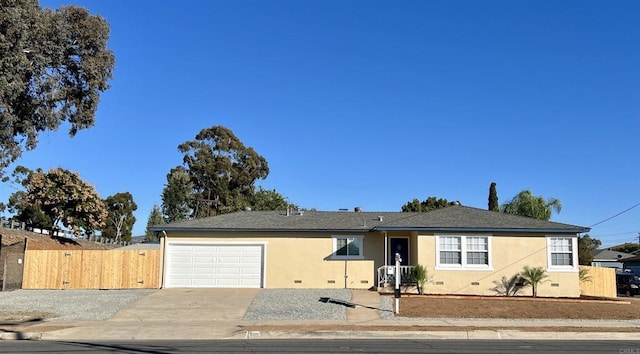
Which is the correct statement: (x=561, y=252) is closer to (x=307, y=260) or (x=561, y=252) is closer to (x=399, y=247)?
(x=399, y=247)

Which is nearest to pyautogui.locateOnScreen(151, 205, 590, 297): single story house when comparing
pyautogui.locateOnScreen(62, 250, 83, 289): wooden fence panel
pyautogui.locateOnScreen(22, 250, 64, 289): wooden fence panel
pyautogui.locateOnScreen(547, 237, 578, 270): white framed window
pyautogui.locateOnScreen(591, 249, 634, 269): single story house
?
pyautogui.locateOnScreen(547, 237, 578, 270): white framed window

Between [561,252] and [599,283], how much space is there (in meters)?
4.32

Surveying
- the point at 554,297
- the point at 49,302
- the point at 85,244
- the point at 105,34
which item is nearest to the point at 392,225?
the point at 554,297

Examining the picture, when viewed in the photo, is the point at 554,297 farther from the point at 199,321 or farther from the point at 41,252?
the point at 41,252

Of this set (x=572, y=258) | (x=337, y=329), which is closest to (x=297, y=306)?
(x=337, y=329)

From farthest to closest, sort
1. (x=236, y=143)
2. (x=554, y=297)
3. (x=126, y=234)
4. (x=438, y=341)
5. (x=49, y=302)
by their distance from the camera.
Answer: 1. (x=126, y=234)
2. (x=236, y=143)
3. (x=554, y=297)
4. (x=49, y=302)
5. (x=438, y=341)

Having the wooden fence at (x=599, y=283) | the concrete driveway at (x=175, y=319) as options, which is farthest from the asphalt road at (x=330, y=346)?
the wooden fence at (x=599, y=283)

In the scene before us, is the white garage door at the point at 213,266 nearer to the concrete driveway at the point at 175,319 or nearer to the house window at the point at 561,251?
the concrete driveway at the point at 175,319

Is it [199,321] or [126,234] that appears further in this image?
[126,234]

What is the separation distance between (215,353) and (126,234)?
63.3 meters

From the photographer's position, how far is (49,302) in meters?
21.9

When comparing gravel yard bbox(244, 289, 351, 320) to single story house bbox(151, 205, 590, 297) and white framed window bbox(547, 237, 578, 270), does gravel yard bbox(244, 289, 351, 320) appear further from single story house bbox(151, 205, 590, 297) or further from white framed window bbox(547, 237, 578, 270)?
white framed window bbox(547, 237, 578, 270)

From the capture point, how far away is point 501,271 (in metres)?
24.9

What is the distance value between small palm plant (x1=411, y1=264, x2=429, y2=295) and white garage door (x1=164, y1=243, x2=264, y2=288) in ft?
24.5
